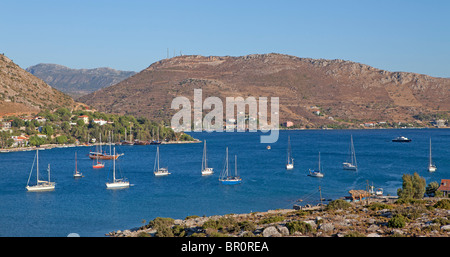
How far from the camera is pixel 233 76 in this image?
197 meters

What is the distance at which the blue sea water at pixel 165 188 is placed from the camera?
27891 mm

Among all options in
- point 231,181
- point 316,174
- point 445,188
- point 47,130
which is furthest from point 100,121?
point 445,188

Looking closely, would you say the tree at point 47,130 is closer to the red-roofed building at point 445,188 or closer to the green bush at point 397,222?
the red-roofed building at point 445,188

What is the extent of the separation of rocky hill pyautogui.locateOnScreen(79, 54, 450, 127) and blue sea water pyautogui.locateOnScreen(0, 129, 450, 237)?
8270 cm

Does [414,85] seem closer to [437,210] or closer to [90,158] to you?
[90,158]

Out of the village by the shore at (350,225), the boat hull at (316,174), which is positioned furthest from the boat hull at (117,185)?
the village by the shore at (350,225)

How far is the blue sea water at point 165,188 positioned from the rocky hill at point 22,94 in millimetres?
31220

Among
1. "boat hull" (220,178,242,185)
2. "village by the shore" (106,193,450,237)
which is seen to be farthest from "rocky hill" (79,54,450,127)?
"village by the shore" (106,193,450,237)

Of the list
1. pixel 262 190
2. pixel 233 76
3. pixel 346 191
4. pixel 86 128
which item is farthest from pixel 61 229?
pixel 233 76

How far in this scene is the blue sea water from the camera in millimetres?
27891

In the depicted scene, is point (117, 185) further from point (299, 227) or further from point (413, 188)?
point (299, 227)

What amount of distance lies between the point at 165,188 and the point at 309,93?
5679 inches

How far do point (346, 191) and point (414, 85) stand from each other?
16735 cm

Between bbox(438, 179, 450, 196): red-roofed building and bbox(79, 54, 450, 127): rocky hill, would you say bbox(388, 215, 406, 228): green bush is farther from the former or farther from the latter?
bbox(79, 54, 450, 127): rocky hill
